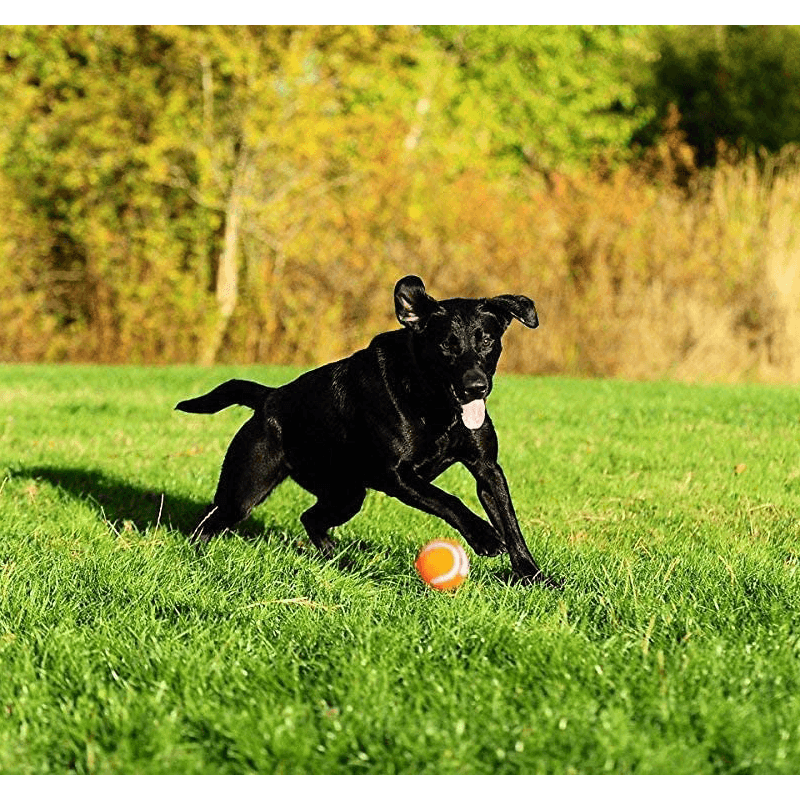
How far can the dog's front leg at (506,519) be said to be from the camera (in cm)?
494

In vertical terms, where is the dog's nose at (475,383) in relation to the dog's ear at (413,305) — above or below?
below

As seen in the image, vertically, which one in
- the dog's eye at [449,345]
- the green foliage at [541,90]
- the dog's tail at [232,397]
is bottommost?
the dog's tail at [232,397]

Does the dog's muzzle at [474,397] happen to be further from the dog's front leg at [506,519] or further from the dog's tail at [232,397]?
the dog's tail at [232,397]

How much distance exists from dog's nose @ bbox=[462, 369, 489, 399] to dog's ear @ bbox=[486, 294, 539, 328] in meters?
0.43

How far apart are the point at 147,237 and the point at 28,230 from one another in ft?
7.35

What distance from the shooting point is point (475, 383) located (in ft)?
16.1

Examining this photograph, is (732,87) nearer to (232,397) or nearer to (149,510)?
(149,510)

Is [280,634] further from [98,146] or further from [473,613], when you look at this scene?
[98,146]

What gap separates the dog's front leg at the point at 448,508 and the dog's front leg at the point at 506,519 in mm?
61

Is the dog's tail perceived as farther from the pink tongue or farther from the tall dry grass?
the tall dry grass

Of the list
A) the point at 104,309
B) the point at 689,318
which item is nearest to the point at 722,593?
the point at 689,318

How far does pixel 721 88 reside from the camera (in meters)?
29.7

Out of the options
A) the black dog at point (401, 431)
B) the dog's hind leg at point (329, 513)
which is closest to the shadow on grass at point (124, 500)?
the dog's hind leg at point (329, 513)

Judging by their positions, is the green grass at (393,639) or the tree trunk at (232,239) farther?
the tree trunk at (232,239)
